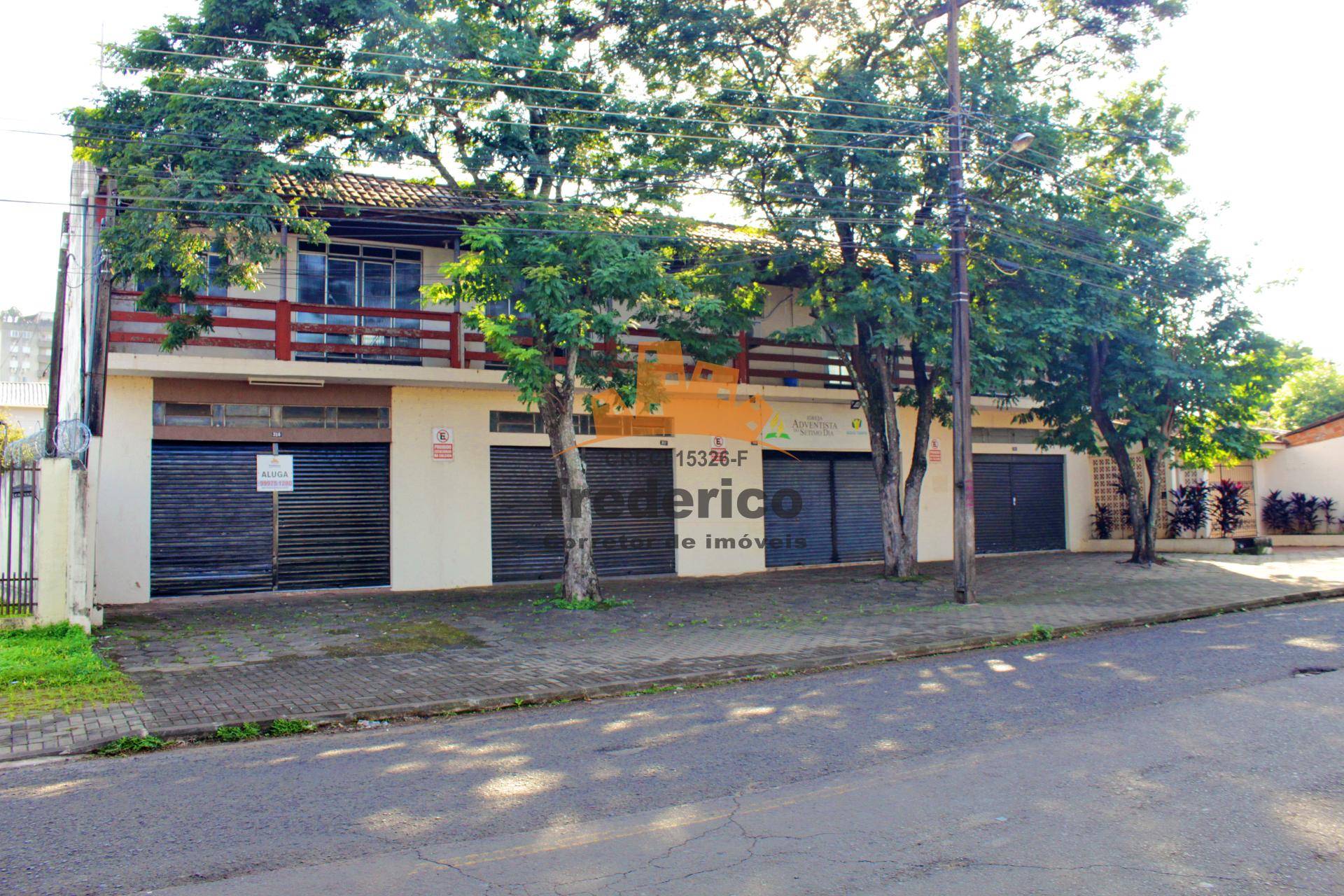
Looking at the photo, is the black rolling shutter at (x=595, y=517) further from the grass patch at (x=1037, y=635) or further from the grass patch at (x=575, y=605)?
the grass patch at (x=1037, y=635)

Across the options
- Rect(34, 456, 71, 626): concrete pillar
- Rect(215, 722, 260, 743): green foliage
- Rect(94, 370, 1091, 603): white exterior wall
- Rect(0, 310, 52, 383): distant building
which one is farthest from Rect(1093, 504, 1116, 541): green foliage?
Rect(0, 310, 52, 383): distant building

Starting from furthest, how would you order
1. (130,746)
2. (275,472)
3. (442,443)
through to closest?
(442,443)
(275,472)
(130,746)

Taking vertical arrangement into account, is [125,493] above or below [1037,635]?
above

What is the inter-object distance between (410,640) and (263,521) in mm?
5155

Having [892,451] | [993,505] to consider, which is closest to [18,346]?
[993,505]

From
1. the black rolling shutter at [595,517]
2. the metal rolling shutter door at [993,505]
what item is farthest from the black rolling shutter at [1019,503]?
the black rolling shutter at [595,517]

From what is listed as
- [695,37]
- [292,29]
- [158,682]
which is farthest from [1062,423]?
[158,682]

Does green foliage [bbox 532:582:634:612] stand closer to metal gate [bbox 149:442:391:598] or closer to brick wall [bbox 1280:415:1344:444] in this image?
metal gate [bbox 149:442:391:598]

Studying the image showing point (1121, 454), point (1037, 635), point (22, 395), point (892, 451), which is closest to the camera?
point (1037, 635)

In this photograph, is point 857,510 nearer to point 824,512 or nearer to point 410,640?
point 824,512

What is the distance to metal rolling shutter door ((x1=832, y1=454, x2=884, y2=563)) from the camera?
20750 millimetres

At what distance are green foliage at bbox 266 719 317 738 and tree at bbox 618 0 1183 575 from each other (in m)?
9.89

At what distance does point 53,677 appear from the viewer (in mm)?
8898

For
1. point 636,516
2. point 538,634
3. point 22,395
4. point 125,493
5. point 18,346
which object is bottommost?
point 538,634
